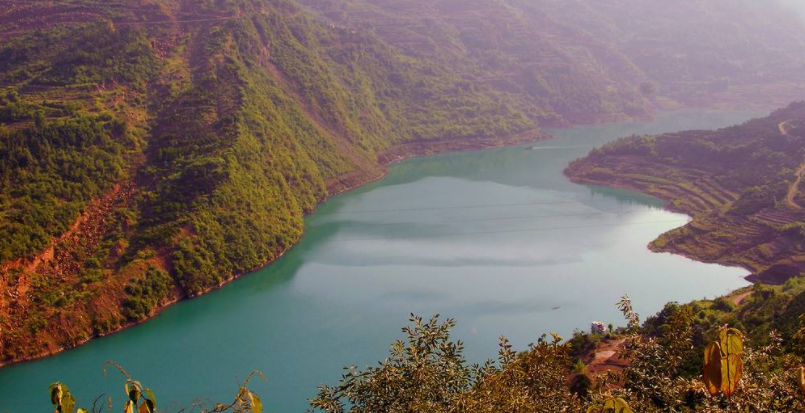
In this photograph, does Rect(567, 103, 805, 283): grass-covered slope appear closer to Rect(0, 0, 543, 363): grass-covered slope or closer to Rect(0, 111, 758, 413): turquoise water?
Rect(0, 111, 758, 413): turquoise water

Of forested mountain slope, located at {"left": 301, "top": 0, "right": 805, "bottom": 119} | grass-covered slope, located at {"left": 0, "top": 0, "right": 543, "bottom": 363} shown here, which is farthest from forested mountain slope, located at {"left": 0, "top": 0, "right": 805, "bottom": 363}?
forested mountain slope, located at {"left": 301, "top": 0, "right": 805, "bottom": 119}

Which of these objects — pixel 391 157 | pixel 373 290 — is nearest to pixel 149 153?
pixel 373 290

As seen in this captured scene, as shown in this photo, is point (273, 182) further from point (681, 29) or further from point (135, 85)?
point (681, 29)

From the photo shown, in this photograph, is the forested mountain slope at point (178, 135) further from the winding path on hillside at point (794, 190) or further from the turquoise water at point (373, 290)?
the winding path on hillside at point (794, 190)

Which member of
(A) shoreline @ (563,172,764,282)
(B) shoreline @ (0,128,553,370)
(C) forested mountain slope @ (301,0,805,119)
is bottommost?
(A) shoreline @ (563,172,764,282)

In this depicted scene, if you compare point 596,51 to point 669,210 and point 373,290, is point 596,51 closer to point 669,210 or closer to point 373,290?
point 669,210
